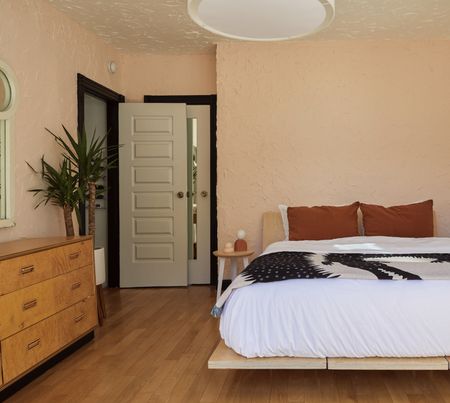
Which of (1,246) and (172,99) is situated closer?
(1,246)

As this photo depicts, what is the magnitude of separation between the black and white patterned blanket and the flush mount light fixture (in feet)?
4.70

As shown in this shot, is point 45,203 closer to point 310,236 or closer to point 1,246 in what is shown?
point 1,246

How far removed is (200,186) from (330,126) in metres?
1.58

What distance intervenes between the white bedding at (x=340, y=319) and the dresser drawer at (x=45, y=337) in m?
1.07

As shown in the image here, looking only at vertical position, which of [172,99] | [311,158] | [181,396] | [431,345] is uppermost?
[172,99]

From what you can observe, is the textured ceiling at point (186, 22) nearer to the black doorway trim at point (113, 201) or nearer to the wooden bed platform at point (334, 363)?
the black doorway trim at point (113, 201)

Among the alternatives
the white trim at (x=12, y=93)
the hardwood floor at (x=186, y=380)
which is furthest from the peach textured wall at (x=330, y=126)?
the white trim at (x=12, y=93)

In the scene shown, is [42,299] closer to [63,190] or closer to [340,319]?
[63,190]

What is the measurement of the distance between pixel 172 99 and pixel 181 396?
11.9 feet

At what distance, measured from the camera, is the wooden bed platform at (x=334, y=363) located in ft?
7.63

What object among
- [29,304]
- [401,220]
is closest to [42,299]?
[29,304]

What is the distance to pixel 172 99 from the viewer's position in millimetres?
5281

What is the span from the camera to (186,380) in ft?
8.51

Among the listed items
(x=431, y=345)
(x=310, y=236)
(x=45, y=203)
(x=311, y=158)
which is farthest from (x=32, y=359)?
(x=311, y=158)
